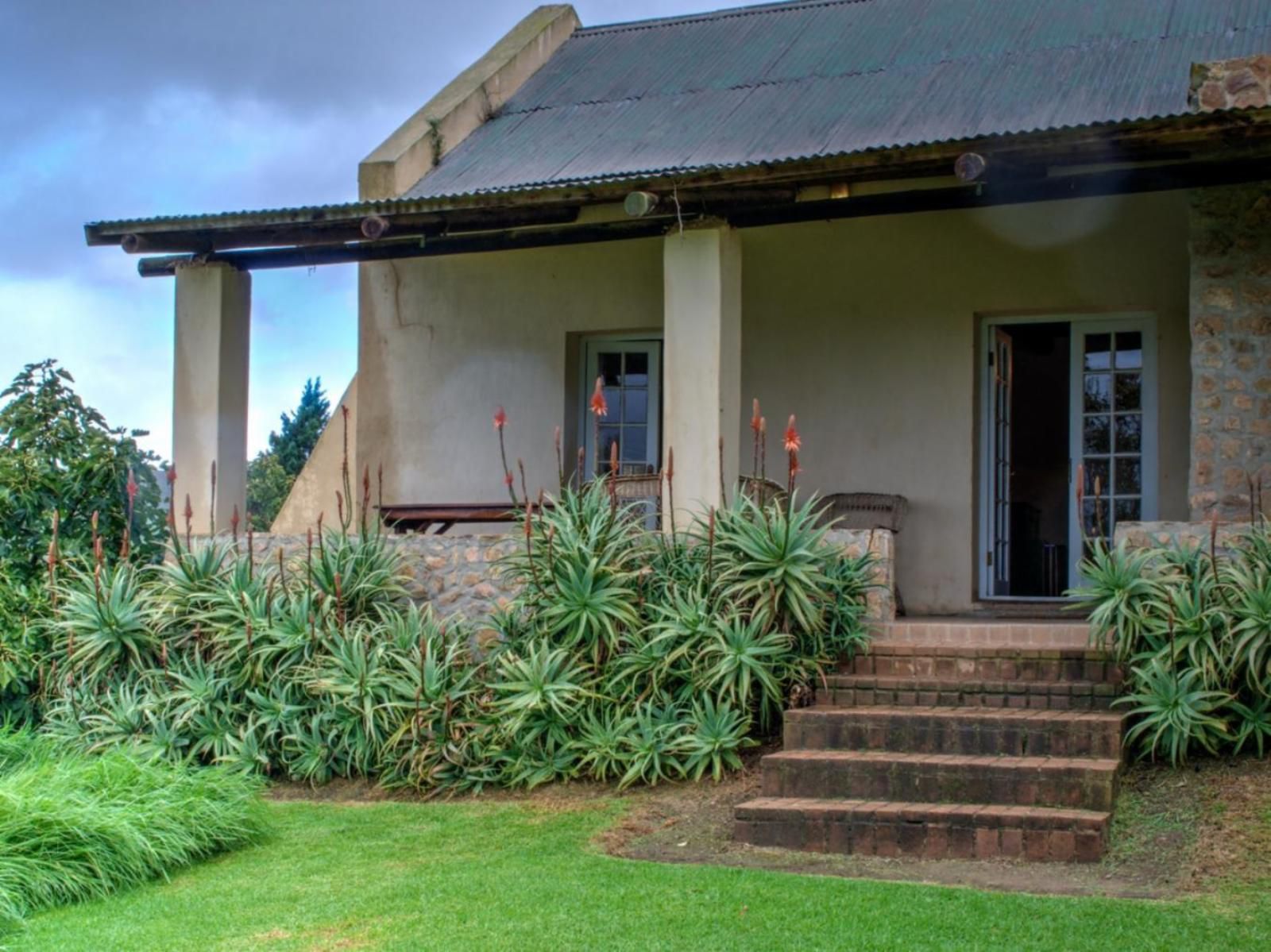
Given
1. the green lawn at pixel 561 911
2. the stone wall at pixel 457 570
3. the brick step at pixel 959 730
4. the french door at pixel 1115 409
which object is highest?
the french door at pixel 1115 409

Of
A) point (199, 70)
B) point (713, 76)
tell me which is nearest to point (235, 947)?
point (199, 70)

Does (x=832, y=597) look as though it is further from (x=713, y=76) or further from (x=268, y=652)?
(x=713, y=76)

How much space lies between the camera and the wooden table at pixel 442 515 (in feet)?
36.3

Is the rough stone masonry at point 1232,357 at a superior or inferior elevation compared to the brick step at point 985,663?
superior

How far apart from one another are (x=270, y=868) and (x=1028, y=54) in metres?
9.24

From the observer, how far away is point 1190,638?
319 inches

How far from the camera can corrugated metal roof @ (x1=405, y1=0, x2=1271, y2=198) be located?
37.2 ft

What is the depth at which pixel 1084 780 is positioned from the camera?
716 cm

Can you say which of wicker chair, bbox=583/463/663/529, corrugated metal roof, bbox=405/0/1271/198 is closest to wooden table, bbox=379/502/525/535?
wicker chair, bbox=583/463/663/529

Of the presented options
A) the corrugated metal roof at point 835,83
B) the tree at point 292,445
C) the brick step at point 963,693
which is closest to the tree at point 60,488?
the corrugated metal roof at point 835,83

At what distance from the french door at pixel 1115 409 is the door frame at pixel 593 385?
11.4ft

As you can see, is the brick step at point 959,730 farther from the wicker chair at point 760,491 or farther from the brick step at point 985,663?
the wicker chair at point 760,491

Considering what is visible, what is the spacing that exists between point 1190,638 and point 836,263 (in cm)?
495

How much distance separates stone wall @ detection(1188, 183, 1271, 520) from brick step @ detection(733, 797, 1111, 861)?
3.27 m
